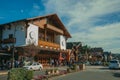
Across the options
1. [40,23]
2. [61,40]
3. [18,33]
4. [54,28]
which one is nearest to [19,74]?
[18,33]

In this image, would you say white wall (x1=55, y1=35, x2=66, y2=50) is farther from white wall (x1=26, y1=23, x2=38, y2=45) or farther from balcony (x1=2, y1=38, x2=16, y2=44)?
balcony (x1=2, y1=38, x2=16, y2=44)

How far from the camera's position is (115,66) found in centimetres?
4056

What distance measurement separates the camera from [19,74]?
16656 mm

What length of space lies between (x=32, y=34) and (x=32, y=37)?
527mm

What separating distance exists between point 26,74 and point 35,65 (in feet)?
58.9

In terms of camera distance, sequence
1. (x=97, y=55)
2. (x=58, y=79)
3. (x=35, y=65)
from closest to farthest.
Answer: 1. (x=58, y=79)
2. (x=35, y=65)
3. (x=97, y=55)

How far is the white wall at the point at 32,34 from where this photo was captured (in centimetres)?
4012

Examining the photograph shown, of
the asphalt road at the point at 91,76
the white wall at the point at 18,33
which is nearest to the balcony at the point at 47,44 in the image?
the white wall at the point at 18,33

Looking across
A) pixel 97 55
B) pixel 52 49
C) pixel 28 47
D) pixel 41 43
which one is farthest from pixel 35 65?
pixel 97 55

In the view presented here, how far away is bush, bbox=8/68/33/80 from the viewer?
16.1 m

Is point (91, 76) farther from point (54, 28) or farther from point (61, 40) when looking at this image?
point (61, 40)

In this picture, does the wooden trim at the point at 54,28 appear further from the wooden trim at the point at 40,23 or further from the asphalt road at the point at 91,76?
the asphalt road at the point at 91,76

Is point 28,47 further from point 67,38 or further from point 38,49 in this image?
point 67,38

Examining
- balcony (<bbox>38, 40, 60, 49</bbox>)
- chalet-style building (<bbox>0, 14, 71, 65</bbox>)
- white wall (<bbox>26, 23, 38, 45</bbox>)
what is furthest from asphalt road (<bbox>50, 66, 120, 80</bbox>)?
balcony (<bbox>38, 40, 60, 49</bbox>)
